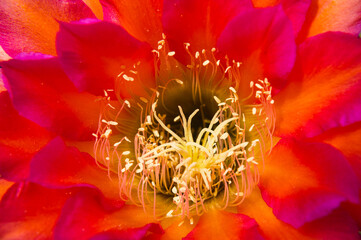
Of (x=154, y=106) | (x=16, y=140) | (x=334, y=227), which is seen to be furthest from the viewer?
(x=154, y=106)

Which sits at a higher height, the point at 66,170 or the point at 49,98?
the point at 49,98

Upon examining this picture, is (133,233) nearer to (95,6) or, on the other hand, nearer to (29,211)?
(29,211)

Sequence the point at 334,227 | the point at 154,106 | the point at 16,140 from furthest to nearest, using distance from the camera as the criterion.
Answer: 1. the point at 154,106
2. the point at 16,140
3. the point at 334,227

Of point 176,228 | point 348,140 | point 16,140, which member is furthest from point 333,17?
point 16,140

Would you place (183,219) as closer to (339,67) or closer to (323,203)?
(323,203)

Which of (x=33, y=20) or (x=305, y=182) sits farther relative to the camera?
(x=33, y=20)

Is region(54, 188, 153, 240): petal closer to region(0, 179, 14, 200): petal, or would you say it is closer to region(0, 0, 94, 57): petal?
region(0, 179, 14, 200): petal

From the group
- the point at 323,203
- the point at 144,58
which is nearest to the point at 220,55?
the point at 144,58
